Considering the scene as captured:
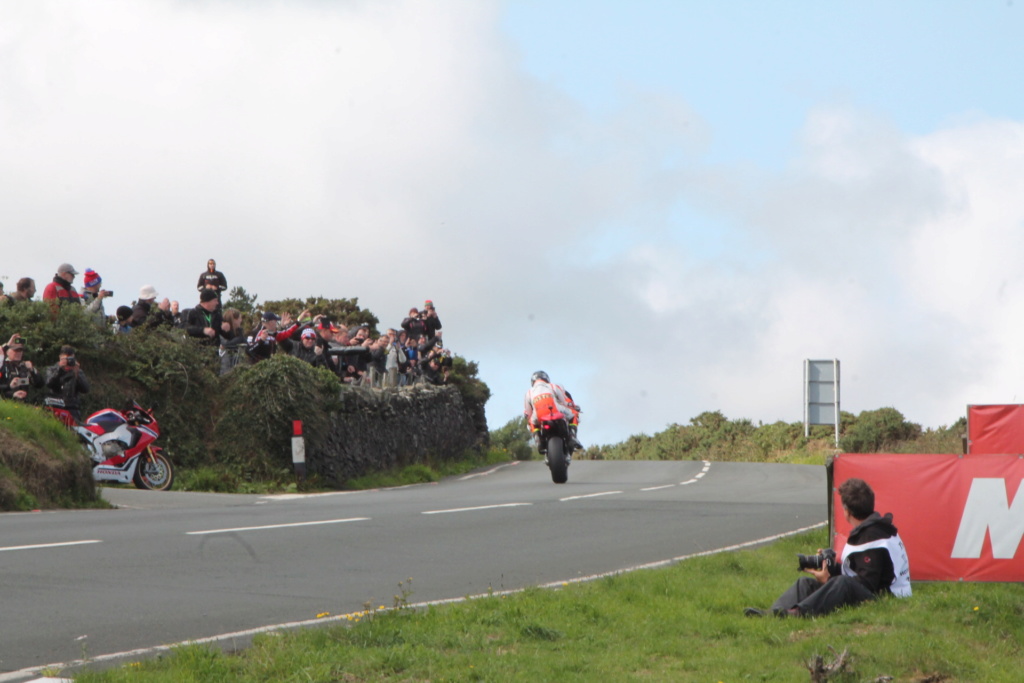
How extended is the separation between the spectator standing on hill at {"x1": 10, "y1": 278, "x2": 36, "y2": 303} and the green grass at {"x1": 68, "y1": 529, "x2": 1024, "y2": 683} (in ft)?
44.9

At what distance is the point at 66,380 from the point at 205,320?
18.0ft

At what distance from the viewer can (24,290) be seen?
21.0m

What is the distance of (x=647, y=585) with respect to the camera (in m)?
10.2

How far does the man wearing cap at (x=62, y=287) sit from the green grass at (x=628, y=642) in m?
14.0

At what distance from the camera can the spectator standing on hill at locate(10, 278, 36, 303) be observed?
20.8 meters

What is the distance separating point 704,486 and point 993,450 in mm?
6598

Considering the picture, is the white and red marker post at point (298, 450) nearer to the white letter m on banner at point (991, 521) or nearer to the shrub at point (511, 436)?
the white letter m on banner at point (991, 521)

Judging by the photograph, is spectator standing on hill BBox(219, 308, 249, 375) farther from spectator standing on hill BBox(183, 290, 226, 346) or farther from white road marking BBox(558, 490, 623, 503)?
white road marking BBox(558, 490, 623, 503)

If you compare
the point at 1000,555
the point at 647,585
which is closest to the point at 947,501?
the point at 1000,555

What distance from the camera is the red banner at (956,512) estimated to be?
10.8 m

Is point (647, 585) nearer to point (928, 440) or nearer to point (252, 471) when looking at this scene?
point (252, 471)

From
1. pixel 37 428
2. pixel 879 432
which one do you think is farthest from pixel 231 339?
pixel 879 432

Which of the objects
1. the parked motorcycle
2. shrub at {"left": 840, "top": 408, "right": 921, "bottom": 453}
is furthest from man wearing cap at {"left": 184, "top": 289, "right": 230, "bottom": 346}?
shrub at {"left": 840, "top": 408, "right": 921, "bottom": 453}

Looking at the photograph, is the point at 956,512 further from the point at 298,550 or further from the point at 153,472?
the point at 153,472
